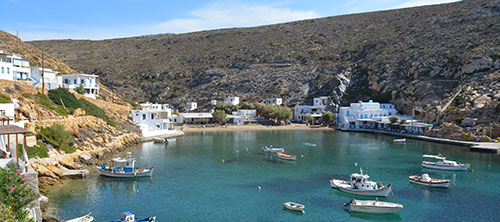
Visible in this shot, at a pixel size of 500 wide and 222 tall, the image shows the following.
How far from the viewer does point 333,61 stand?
430ft

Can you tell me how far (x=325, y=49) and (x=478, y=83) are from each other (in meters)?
69.0

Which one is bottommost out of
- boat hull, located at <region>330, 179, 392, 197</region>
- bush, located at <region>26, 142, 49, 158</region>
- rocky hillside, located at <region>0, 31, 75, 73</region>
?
boat hull, located at <region>330, 179, 392, 197</region>

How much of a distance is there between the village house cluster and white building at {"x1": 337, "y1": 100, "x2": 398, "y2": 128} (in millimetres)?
60906

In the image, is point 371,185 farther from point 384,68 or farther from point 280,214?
point 384,68

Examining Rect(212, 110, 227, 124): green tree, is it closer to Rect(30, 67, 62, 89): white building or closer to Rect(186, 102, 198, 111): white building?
Rect(186, 102, 198, 111): white building

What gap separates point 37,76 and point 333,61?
313 feet

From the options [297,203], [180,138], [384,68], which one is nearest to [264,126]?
[180,138]

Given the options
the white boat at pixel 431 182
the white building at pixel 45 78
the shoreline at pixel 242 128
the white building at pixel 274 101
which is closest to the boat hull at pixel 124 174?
the white boat at pixel 431 182

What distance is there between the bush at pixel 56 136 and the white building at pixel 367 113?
6748 cm

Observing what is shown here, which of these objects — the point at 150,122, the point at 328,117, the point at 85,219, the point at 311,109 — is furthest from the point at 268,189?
the point at 311,109

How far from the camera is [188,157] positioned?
49688 millimetres

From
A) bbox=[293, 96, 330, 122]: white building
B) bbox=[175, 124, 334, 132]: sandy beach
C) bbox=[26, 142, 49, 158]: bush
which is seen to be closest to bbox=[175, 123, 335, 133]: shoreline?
bbox=[175, 124, 334, 132]: sandy beach

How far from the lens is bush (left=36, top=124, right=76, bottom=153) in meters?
40.0

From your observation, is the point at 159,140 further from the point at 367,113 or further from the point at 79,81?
the point at 367,113
